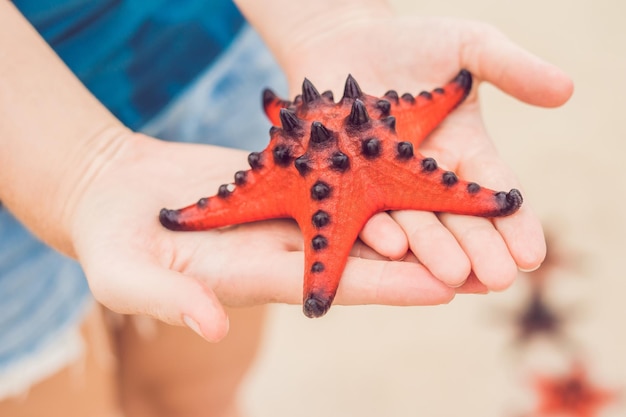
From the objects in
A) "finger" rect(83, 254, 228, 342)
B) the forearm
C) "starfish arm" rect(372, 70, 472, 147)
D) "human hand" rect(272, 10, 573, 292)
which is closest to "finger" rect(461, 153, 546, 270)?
"human hand" rect(272, 10, 573, 292)

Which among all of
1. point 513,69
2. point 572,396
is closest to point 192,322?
point 513,69

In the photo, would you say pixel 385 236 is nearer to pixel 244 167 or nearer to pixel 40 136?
pixel 244 167

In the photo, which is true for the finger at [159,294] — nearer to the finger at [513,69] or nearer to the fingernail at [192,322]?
the fingernail at [192,322]

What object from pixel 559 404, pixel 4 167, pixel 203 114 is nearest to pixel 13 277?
pixel 4 167

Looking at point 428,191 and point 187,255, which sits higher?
point 187,255

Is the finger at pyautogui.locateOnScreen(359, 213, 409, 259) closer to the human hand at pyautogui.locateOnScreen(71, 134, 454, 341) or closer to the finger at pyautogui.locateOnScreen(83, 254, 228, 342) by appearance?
the human hand at pyautogui.locateOnScreen(71, 134, 454, 341)

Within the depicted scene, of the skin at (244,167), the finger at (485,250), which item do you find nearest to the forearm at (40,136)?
the skin at (244,167)
